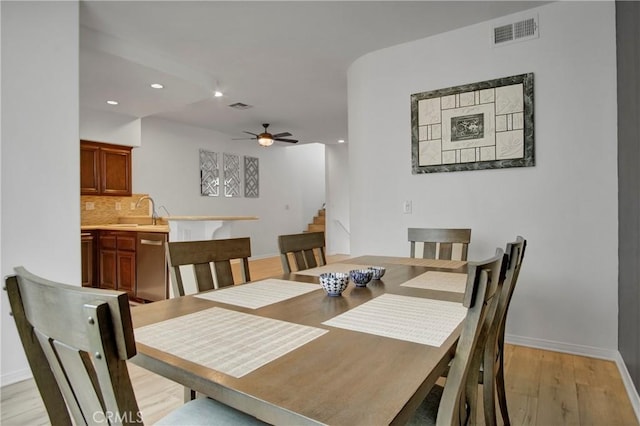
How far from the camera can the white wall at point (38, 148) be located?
2191 mm

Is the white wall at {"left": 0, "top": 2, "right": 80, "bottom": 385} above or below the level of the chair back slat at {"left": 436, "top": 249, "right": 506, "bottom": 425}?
above

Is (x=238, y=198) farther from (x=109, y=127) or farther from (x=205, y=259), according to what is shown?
(x=205, y=259)

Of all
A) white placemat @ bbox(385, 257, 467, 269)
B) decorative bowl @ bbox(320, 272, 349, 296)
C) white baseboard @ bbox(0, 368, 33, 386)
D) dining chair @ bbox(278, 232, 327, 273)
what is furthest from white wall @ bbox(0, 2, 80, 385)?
white placemat @ bbox(385, 257, 467, 269)

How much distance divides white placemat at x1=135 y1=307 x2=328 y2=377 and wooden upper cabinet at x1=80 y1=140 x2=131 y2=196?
4.50m

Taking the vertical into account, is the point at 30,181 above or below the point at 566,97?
below

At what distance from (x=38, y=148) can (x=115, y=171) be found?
9.86 ft

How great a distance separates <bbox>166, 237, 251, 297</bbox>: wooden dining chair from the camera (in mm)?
1553

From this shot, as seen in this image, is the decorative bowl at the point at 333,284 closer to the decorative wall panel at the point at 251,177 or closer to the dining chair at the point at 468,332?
the dining chair at the point at 468,332

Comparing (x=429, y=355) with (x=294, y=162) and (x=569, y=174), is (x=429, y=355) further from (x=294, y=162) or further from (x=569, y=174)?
(x=294, y=162)

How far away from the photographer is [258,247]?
25.8ft

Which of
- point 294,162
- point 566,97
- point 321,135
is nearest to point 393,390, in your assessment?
point 566,97

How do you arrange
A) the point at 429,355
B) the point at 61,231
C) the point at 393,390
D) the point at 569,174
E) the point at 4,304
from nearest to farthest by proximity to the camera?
the point at 393,390
the point at 429,355
the point at 4,304
the point at 61,231
the point at 569,174

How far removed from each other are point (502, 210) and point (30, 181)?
3346mm

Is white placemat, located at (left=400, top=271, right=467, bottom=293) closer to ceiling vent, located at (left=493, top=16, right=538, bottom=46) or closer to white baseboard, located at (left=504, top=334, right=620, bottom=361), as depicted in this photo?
white baseboard, located at (left=504, top=334, right=620, bottom=361)
